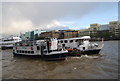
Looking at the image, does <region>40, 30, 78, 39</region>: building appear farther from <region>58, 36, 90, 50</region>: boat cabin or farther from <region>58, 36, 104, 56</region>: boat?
<region>58, 36, 104, 56</region>: boat

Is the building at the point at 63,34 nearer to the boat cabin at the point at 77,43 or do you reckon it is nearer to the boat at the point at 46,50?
the boat cabin at the point at 77,43

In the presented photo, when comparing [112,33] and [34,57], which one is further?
[112,33]

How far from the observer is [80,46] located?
2111 cm

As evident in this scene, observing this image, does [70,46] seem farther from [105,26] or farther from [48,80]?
[105,26]

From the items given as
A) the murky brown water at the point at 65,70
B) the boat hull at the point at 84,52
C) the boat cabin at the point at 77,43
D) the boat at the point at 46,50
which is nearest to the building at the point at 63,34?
the boat cabin at the point at 77,43

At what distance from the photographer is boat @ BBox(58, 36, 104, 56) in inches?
791

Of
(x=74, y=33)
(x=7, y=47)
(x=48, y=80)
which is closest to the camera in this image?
(x=48, y=80)

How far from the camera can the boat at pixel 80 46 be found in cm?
2009

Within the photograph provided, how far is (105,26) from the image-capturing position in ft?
371

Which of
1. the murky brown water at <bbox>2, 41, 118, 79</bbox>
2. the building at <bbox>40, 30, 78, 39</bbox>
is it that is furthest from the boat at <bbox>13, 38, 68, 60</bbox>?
the building at <bbox>40, 30, 78, 39</bbox>

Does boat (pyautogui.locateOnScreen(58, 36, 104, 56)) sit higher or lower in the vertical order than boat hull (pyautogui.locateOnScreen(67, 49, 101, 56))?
higher

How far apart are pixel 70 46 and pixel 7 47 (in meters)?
33.2

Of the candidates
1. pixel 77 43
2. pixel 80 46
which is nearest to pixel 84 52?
pixel 80 46

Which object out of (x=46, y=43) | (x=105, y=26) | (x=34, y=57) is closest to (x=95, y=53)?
(x=46, y=43)
